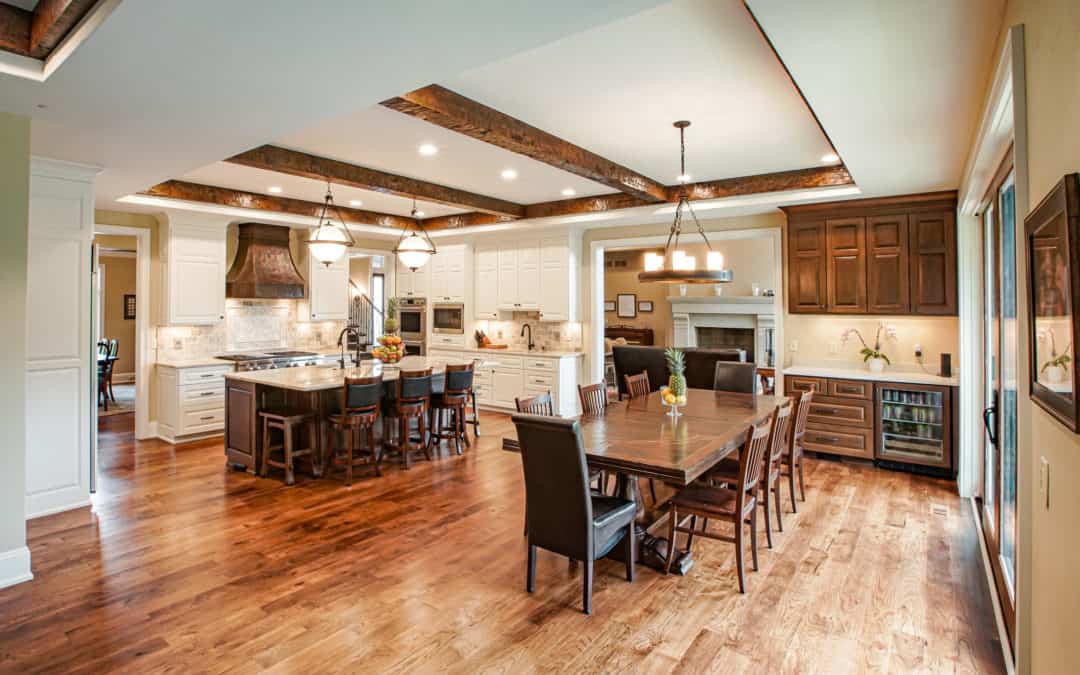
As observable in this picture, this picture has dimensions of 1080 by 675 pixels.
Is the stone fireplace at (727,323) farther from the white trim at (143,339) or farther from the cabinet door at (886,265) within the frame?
the white trim at (143,339)

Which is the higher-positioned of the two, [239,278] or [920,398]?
[239,278]

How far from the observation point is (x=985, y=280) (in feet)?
13.7

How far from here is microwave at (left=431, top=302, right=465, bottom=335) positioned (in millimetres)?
8930

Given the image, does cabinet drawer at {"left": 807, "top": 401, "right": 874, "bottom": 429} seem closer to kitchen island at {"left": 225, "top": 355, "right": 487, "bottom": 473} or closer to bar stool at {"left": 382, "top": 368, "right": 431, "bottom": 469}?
bar stool at {"left": 382, "top": 368, "right": 431, "bottom": 469}

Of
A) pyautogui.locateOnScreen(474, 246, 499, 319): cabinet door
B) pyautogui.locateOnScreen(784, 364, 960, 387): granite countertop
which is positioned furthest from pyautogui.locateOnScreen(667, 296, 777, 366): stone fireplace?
pyautogui.locateOnScreen(474, 246, 499, 319): cabinet door

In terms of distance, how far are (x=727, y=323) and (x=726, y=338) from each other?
397 mm

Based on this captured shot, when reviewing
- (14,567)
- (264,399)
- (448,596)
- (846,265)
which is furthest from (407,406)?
(846,265)

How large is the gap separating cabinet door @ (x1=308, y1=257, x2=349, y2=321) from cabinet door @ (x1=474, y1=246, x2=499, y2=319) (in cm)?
189

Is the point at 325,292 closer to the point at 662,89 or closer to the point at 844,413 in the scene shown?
the point at 662,89

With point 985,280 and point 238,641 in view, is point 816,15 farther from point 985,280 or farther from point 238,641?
point 238,641

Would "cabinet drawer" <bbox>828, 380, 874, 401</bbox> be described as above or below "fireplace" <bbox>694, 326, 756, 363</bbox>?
below

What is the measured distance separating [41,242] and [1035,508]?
5674 millimetres

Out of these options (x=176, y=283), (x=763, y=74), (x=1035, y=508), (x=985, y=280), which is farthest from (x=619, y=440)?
(x=176, y=283)

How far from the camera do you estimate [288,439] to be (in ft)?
16.3
